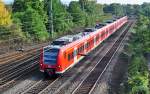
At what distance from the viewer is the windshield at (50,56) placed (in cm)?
2792

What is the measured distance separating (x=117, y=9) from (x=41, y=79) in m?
166

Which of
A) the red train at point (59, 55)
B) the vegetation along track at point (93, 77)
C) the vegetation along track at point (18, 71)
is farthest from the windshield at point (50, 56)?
the vegetation along track at point (18, 71)

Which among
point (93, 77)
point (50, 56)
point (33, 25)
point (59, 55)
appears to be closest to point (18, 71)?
point (50, 56)

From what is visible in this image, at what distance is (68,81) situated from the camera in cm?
2828

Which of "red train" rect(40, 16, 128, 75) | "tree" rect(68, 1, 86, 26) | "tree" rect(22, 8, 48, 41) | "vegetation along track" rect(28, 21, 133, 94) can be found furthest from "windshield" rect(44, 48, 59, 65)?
"tree" rect(68, 1, 86, 26)

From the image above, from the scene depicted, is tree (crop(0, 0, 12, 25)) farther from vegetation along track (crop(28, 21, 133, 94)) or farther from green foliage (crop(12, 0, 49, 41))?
vegetation along track (crop(28, 21, 133, 94))

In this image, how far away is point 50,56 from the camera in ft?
92.1

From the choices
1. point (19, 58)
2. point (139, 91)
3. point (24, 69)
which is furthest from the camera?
point (19, 58)

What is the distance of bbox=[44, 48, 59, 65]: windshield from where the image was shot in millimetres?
27922

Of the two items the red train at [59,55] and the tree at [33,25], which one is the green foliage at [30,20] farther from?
the red train at [59,55]

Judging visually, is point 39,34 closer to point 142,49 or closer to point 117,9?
point 142,49

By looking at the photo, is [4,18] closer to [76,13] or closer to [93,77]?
[93,77]

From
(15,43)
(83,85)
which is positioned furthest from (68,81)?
Result: (15,43)

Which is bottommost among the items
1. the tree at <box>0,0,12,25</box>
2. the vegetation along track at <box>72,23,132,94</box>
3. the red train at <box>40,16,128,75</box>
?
the vegetation along track at <box>72,23,132,94</box>
